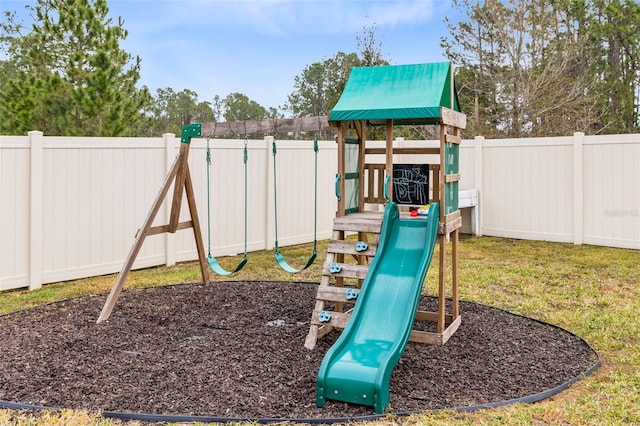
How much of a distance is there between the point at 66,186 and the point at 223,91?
93.0 ft

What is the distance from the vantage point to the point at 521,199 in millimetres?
9781

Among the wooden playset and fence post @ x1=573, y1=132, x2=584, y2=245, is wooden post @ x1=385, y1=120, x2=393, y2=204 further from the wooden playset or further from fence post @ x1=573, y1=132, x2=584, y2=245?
fence post @ x1=573, y1=132, x2=584, y2=245

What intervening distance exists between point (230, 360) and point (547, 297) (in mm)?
3598

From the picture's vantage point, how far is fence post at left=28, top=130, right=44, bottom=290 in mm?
6391

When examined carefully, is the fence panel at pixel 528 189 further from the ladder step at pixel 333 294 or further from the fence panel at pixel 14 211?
the fence panel at pixel 14 211

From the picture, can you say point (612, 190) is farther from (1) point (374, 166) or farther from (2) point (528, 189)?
(1) point (374, 166)

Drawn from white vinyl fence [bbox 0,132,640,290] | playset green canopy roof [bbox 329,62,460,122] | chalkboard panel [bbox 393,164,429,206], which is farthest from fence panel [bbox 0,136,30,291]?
chalkboard panel [bbox 393,164,429,206]

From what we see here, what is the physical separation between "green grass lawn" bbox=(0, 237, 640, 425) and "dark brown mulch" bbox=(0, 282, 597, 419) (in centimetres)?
20

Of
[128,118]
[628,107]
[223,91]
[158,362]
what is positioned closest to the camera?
[158,362]

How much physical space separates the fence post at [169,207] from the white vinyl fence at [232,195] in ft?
0.05

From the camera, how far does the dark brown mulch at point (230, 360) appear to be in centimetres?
345

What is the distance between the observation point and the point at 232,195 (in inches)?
335

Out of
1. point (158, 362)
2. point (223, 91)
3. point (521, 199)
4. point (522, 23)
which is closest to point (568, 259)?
point (521, 199)

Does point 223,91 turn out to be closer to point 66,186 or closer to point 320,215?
point 320,215
